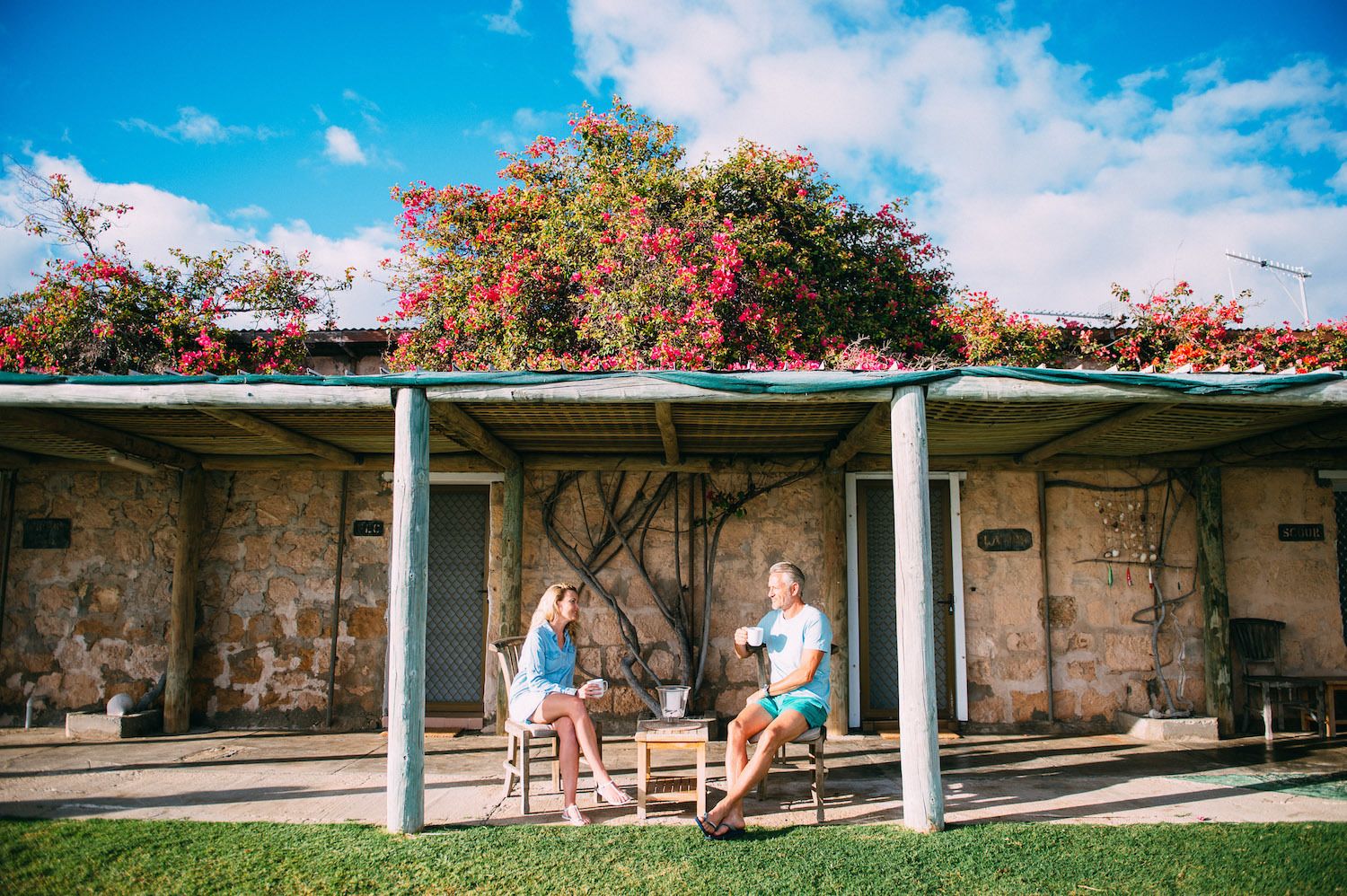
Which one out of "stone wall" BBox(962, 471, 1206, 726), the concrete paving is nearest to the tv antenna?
Answer: "stone wall" BBox(962, 471, 1206, 726)

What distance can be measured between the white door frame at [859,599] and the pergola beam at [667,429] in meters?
1.55

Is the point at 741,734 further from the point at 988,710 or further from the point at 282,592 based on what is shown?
the point at 282,592

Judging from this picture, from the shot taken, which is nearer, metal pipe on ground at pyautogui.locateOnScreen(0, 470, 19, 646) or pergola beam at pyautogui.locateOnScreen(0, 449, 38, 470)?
pergola beam at pyautogui.locateOnScreen(0, 449, 38, 470)

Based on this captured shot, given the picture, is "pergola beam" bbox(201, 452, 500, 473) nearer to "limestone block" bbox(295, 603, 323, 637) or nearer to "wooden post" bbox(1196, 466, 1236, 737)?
"limestone block" bbox(295, 603, 323, 637)

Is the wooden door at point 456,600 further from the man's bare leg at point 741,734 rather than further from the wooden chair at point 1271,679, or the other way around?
the wooden chair at point 1271,679

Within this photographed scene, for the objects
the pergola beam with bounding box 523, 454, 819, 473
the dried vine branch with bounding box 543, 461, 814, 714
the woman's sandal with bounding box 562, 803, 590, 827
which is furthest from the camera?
the dried vine branch with bounding box 543, 461, 814, 714

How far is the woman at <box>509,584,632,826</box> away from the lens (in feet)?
13.7

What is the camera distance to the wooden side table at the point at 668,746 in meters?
3.99

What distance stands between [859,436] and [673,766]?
2.44m

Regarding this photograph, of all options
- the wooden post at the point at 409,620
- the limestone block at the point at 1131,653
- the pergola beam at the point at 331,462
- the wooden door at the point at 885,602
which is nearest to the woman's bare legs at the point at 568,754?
the wooden post at the point at 409,620

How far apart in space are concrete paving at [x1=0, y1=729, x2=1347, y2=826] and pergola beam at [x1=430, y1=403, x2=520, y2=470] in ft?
6.72

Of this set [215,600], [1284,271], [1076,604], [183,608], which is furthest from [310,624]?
[1284,271]

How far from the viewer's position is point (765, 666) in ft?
15.3

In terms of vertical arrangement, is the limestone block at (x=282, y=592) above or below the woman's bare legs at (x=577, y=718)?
above
